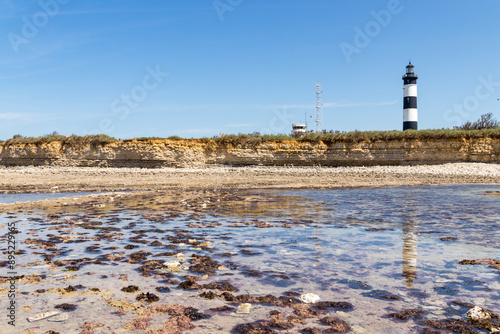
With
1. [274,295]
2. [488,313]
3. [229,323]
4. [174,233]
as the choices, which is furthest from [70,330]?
[174,233]

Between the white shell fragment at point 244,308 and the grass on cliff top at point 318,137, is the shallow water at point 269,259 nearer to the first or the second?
the white shell fragment at point 244,308

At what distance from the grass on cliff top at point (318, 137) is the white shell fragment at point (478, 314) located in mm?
29146

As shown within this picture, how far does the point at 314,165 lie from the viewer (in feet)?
105

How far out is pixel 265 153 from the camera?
1282 inches

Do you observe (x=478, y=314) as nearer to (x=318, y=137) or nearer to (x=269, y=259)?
(x=269, y=259)

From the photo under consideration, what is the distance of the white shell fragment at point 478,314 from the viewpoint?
3418 millimetres

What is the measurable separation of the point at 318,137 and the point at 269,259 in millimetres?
27887

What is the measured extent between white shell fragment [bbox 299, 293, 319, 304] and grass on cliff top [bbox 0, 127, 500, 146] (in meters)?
28.9

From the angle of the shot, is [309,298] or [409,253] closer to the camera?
[309,298]

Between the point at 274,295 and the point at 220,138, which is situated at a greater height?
the point at 220,138

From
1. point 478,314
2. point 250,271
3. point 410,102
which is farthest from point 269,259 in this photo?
point 410,102

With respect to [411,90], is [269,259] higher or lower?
lower

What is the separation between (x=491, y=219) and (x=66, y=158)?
1369 inches

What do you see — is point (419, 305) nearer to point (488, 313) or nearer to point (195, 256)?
point (488, 313)
